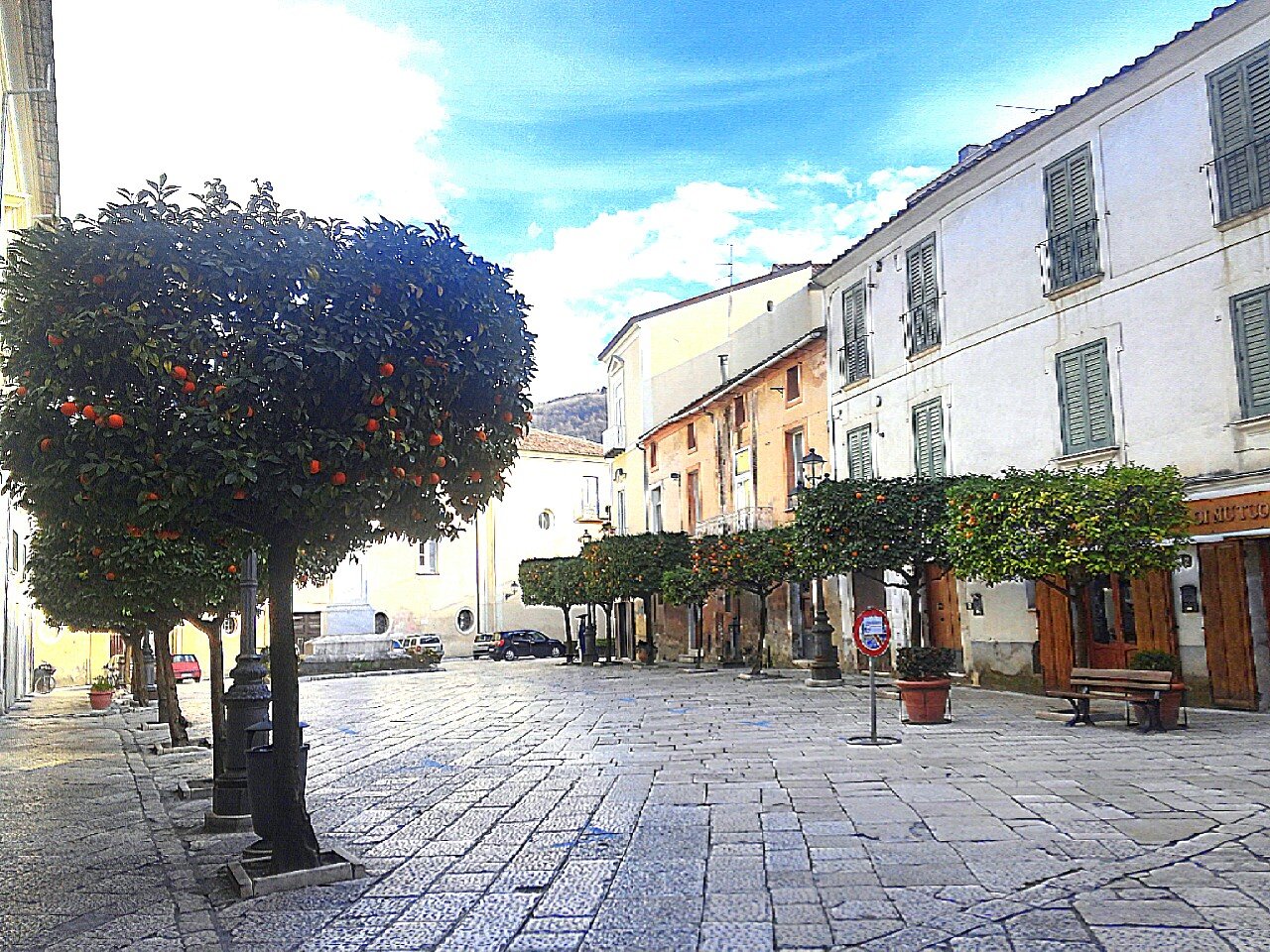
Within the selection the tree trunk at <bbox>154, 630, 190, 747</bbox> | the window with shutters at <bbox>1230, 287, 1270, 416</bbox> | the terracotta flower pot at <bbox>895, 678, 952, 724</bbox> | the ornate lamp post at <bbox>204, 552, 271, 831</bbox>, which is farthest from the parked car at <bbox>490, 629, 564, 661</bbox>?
the ornate lamp post at <bbox>204, 552, 271, 831</bbox>

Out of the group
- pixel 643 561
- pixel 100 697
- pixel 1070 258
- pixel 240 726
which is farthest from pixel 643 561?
pixel 240 726

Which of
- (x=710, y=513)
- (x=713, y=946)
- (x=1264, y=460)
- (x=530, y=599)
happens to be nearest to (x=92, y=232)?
(x=713, y=946)

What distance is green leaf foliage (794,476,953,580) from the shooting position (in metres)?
19.4

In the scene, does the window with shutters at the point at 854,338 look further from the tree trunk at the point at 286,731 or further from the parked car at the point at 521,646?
the parked car at the point at 521,646

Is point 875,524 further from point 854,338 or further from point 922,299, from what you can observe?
point 854,338

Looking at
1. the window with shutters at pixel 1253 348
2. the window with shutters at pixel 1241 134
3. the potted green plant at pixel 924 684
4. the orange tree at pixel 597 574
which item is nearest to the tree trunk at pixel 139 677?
the orange tree at pixel 597 574

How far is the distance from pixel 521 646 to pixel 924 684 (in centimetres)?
3589

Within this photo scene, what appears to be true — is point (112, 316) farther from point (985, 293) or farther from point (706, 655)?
point (706, 655)

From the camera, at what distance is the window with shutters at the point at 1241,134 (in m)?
14.6

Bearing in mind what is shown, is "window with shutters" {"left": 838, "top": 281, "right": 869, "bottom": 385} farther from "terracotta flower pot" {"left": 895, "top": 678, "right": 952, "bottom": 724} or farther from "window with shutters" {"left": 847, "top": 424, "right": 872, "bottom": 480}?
"terracotta flower pot" {"left": 895, "top": 678, "right": 952, "bottom": 724}

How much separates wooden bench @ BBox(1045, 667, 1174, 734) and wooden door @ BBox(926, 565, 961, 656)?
23.3 feet

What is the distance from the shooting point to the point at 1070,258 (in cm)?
1819

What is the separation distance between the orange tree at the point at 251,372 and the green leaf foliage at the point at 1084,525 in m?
8.80

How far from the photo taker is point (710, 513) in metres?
36.0
